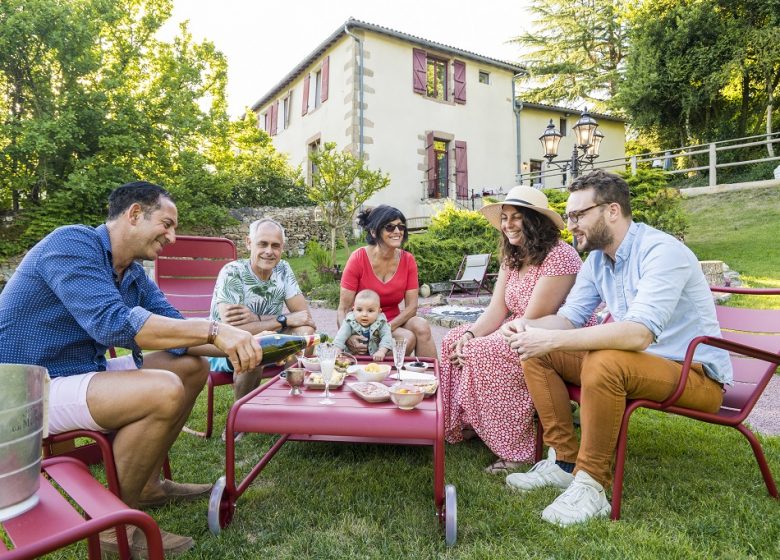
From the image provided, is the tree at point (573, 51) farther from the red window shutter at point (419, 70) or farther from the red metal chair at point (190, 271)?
the red metal chair at point (190, 271)

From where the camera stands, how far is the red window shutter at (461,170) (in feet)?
54.1

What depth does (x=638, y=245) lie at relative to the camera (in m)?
2.23

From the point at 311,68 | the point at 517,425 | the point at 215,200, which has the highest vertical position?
the point at 311,68

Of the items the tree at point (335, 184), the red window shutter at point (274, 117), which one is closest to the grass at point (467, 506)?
the tree at point (335, 184)

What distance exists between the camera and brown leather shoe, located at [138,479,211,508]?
6.89 feet

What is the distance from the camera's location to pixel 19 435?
939 mm

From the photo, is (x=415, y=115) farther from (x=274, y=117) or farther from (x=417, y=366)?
(x=417, y=366)

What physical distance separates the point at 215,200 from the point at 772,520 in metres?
14.3

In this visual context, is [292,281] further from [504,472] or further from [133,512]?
[133,512]

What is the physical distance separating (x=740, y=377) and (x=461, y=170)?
14786 mm

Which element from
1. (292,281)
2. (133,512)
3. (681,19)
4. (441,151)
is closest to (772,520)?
(133,512)

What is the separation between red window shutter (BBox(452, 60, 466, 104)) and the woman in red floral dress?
14741mm

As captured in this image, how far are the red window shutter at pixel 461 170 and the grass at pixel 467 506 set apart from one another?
14.1 meters

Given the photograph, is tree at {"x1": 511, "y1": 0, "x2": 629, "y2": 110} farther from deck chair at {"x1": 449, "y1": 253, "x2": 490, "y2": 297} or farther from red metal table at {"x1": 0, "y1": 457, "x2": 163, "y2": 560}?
red metal table at {"x1": 0, "y1": 457, "x2": 163, "y2": 560}
